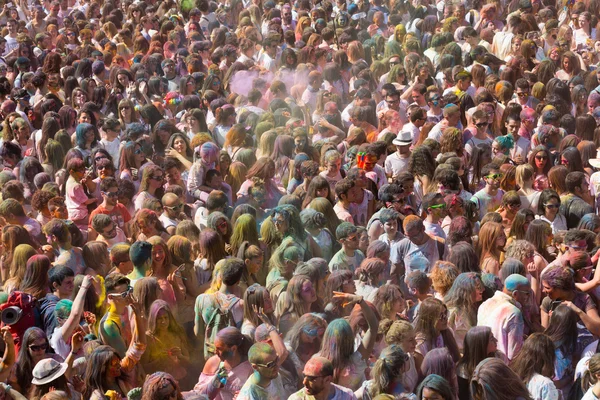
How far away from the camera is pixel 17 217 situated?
10195mm

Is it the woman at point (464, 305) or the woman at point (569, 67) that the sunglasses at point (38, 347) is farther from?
the woman at point (569, 67)

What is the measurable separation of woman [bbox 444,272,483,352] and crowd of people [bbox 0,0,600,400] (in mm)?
16

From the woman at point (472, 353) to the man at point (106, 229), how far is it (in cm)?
396

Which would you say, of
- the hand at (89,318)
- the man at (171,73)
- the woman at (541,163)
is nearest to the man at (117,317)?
the hand at (89,318)

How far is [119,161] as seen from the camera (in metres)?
12.3

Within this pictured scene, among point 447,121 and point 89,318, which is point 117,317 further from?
point 447,121

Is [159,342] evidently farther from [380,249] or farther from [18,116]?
[18,116]

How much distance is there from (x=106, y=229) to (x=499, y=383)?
15.3 ft

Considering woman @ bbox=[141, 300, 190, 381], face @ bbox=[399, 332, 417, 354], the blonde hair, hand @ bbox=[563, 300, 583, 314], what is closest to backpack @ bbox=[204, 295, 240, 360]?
woman @ bbox=[141, 300, 190, 381]

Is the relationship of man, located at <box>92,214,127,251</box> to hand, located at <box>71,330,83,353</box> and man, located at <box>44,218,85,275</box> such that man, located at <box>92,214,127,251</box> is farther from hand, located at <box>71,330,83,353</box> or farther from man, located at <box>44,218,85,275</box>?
hand, located at <box>71,330,83,353</box>

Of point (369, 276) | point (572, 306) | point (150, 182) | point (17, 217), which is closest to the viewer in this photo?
point (572, 306)

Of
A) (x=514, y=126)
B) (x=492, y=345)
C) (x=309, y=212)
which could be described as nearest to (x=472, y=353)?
(x=492, y=345)

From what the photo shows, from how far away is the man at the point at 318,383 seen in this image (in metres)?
6.95

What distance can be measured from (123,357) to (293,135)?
15.9ft
